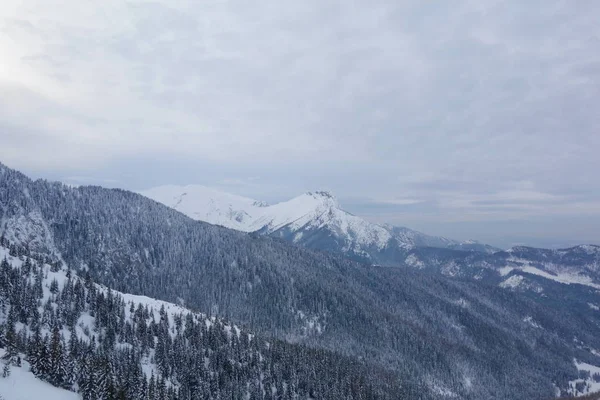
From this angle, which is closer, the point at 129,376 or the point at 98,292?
the point at 129,376

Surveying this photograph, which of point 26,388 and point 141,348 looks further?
point 141,348

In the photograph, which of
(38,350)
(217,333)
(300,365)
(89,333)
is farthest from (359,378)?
(38,350)

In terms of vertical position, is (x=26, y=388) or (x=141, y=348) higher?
(x=26, y=388)

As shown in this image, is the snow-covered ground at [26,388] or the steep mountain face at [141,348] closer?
Result: the snow-covered ground at [26,388]

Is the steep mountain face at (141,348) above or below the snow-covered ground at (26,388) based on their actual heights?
below

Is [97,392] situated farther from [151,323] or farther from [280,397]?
[280,397]

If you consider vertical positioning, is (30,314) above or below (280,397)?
above

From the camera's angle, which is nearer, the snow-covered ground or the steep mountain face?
the snow-covered ground

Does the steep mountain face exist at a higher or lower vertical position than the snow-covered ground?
lower
